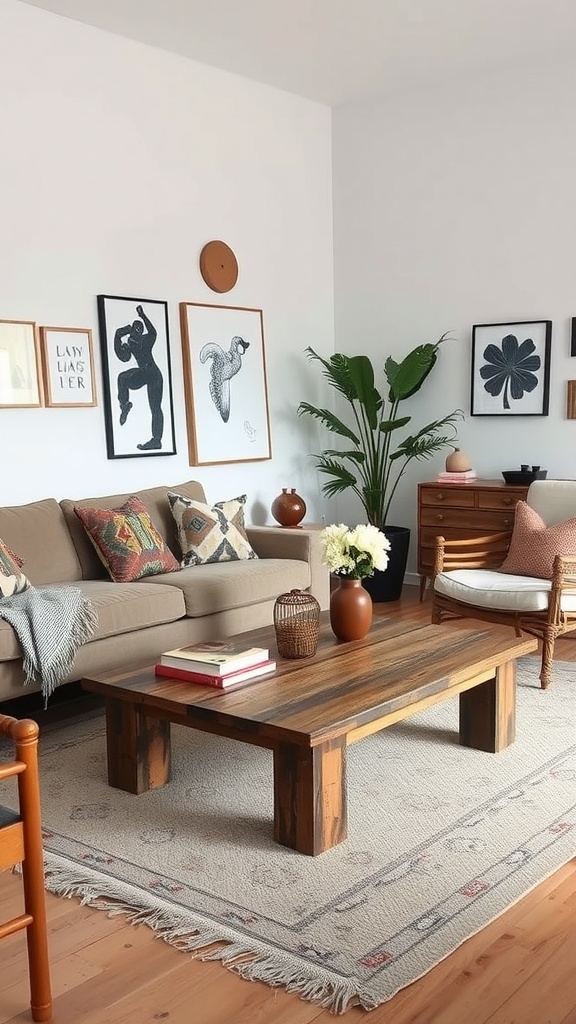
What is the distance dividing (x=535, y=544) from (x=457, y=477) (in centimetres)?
133

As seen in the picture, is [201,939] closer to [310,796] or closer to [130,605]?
[310,796]

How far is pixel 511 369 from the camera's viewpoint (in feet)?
20.1

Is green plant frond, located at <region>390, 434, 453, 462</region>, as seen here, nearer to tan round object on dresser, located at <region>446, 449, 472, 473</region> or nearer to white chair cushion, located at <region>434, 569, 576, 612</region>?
tan round object on dresser, located at <region>446, 449, 472, 473</region>

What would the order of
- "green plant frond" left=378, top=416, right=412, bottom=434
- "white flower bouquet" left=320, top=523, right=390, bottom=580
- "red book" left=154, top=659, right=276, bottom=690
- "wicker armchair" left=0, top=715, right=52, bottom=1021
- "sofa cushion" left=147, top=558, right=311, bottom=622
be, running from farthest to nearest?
"green plant frond" left=378, top=416, right=412, bottom=434 → "sofa cushion" left=147, top=558, right=311, bottom=622 → "white flower bouquet" left=320, top=523, right=390, bottom=580 → "red book" left=154, top=659, right=276, bottom=690 → "wicker armchair" left=0, top=715, right=52, bottom=1021

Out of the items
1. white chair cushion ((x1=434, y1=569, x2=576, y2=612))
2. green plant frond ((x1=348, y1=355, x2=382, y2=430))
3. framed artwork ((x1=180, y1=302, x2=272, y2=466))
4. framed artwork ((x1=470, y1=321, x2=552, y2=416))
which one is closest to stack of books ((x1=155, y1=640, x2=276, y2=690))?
white chair cushion ((x1=434, y1=569, x2=576, y2=612))

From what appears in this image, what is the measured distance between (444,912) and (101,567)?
270 centimetres

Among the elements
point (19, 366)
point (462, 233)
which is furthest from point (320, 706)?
point (462, 233)

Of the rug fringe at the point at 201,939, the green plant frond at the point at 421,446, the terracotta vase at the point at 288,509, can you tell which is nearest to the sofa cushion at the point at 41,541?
the terracotta vase at the point at 288,509

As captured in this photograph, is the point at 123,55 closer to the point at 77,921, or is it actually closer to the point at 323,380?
the point at 323,380

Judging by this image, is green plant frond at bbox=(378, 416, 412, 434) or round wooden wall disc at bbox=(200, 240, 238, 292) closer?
round wooden wall disc at bbox=(200, 240, 238, 292)

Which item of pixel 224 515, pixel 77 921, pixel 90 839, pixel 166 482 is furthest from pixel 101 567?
pixel 77 921

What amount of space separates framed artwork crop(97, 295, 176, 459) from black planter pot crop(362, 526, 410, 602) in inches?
58.4

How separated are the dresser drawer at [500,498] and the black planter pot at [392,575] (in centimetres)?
63

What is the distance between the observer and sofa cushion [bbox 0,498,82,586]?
439 centimetres
